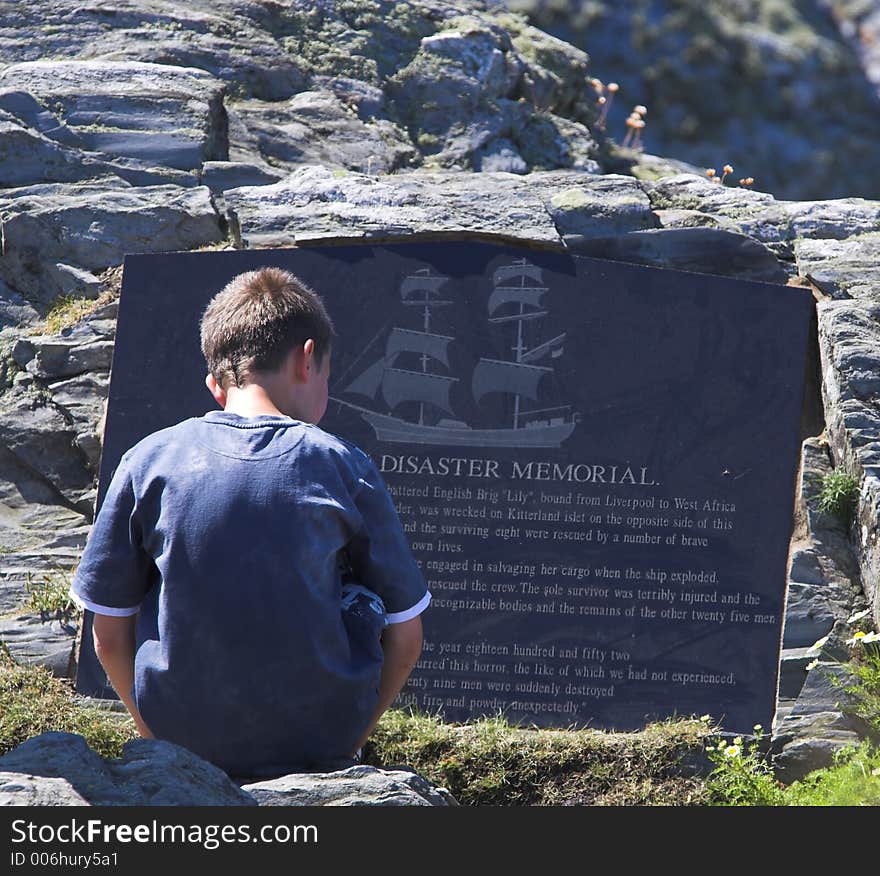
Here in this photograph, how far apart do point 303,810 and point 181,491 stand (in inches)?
25.7

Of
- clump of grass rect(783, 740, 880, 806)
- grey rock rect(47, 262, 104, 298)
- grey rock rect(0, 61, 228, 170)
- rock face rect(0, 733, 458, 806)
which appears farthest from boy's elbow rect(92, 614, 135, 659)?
grey rock rect(0, 61, 228, 170)

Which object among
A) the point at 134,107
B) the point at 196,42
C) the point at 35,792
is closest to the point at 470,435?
the point at 134,107

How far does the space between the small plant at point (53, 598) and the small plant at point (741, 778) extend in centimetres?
234

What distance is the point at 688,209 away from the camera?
5.34m

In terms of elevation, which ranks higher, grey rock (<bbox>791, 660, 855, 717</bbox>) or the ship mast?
the ship mast

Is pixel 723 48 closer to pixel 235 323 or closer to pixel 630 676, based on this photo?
pixel 630 676

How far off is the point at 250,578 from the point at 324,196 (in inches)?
121

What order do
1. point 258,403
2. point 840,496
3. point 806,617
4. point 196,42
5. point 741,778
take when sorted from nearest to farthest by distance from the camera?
point 258,403, point 741,778, point 806,617, point 840,496, point 196,42

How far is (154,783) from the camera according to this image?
213 cm

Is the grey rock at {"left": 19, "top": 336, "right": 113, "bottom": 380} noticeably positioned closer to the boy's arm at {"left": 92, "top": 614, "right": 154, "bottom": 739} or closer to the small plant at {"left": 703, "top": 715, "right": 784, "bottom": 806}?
the boy's arm at {"left": 92, "top": 614, "right": 154, "bottom": 739}

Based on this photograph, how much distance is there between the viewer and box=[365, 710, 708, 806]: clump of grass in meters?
3.93

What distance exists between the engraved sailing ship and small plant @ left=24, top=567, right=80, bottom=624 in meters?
1.24

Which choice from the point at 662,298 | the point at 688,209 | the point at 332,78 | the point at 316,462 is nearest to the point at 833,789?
the point at 662,298

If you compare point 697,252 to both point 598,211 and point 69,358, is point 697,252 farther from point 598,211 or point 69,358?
point 69,358
